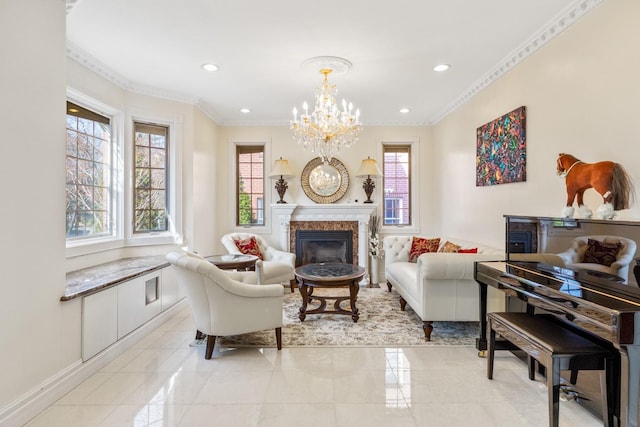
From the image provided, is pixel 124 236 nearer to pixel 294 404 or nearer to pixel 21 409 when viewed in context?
pixel 21 409

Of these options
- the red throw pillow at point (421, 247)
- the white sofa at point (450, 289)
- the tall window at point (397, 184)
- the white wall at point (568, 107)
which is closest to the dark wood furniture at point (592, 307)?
the white sofa at point (450, 289)

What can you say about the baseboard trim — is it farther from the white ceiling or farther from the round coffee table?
the white ceiling

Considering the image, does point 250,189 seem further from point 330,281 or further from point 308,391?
point 308,391

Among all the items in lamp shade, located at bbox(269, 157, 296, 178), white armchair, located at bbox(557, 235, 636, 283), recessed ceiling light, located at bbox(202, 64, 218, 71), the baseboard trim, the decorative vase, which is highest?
recessed ceiling light, located at bbox(202, 64, 218, 71)

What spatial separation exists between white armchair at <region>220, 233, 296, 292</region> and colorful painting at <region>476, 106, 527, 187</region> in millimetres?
2841

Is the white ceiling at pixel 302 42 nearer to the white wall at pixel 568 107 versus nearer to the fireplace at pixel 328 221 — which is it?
the white wall at pixel 568 107

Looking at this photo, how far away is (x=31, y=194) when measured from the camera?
1.97 meters

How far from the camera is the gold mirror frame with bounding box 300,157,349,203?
18.2ft

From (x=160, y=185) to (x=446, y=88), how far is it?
400 centimetres

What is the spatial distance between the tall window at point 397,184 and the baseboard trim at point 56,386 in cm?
425

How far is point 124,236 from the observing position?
12.6ft

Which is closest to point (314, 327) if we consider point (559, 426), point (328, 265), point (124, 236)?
point (328, 265)

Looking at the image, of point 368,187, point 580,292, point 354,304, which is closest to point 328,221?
point 368,187

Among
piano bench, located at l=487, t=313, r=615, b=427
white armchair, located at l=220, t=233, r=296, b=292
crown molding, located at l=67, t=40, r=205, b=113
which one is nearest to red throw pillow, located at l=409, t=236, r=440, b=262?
white armchair, located at l=220, t=233, r=296, b=292
